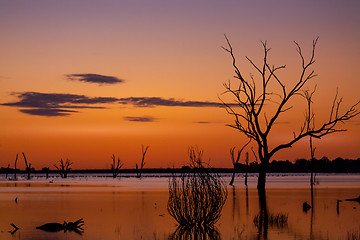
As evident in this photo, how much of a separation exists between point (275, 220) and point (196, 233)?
6148mm

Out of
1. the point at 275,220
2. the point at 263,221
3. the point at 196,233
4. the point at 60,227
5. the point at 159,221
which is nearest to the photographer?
the point at 196,233

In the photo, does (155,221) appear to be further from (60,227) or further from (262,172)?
(262,172)

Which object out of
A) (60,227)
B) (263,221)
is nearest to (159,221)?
(263,221)

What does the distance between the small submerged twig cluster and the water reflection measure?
2.85m

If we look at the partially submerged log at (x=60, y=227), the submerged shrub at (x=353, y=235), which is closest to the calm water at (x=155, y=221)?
the submerged shrub at (x=353, y=235)

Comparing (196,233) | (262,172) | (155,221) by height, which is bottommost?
(155,221)

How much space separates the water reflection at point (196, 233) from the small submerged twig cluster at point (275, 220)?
9.35ft

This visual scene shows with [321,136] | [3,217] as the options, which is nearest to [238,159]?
[321,136]

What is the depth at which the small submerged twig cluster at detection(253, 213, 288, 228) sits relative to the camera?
23.7 metres

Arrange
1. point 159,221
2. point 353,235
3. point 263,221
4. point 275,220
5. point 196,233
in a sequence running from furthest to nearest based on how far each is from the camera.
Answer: point 159,221 < point 275,220 < point 263,221 < point 196,233 < point 353,235

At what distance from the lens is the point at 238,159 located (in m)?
74.9

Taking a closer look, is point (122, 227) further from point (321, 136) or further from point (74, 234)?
point (321, 136)

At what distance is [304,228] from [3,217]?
1485cm

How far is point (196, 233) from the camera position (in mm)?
20422
